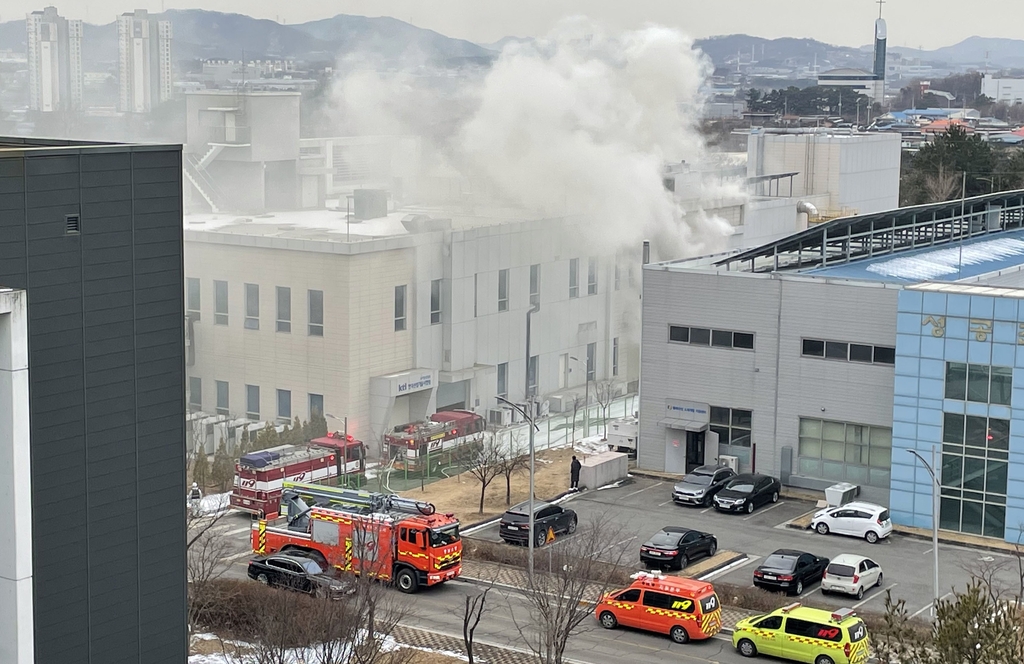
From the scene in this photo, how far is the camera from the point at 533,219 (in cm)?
5356

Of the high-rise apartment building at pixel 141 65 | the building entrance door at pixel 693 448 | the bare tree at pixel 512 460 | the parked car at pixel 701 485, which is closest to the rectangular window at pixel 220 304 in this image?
the bare tree at pixel 512 460

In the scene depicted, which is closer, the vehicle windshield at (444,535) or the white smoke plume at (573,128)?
the vehicle windshield at (444,535)

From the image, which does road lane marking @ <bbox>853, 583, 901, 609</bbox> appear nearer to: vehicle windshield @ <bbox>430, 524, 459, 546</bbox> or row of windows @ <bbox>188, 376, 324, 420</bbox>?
vehicle windshield @ <bbox>430, 524, 459, 546</bbox>

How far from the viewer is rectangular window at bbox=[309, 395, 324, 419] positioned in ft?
148

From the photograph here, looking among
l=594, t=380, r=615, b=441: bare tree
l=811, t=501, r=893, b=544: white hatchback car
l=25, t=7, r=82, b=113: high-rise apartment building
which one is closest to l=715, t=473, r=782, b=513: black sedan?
l=811, t=501, r=893, b=544: white hatchback car

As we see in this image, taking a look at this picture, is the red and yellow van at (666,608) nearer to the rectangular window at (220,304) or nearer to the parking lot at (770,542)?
the parking lot at (770,542)

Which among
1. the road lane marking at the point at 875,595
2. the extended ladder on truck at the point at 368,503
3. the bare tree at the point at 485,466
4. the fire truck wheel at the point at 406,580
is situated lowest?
the road lane marking at the point at 875,595

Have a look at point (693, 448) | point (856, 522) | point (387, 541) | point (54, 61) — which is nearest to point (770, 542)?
point (856, 522)

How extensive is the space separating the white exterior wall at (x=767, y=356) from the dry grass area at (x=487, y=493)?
2.83 m

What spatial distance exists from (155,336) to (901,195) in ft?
284

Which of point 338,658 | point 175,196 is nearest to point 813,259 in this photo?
point 338,658

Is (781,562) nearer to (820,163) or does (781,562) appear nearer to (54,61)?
(820,163)

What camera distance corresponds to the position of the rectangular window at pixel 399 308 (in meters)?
46.8

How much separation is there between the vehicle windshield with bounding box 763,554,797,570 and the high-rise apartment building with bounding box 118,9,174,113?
135 feet
